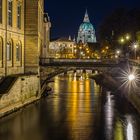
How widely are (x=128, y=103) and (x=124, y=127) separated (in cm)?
1365

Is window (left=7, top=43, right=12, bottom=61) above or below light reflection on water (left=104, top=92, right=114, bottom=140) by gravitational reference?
above

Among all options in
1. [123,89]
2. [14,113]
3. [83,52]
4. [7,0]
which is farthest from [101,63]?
[83,52]

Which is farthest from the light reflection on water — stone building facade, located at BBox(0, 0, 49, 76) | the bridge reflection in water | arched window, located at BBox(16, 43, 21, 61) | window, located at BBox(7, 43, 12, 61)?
window, located at BBox(7, 43, 12, 61)

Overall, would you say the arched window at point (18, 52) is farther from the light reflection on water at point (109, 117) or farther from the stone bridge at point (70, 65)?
the light reflection on water at point (109, 117)

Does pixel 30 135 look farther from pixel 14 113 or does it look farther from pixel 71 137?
pixel 14 113

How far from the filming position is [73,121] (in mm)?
37812

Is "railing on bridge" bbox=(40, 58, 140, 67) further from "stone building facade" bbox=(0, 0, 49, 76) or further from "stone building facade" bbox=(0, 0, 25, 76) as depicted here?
"stone building facade" bbox=(0, 0, 25, 76)

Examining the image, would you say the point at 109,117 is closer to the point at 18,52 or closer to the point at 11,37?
the point at 11,37

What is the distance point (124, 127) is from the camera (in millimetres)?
35156

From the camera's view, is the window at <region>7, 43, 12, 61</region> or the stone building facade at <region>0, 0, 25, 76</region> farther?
the window at <region>7, 43, 12, 61</region>

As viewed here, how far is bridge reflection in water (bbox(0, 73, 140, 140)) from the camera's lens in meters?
32.1

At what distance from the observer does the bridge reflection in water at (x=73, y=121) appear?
1264 inches

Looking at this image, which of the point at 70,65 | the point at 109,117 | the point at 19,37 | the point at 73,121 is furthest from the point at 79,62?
the point at 73,121

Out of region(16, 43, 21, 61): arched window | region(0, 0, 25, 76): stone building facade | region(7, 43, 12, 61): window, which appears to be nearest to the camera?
region(0, 0, 25, 76): stone building facade
